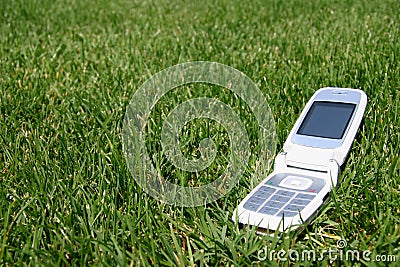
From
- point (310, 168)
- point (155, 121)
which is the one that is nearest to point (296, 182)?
point (310, 168)

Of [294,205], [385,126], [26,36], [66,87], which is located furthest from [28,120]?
[26,36]

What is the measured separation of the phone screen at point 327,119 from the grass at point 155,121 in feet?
0.48

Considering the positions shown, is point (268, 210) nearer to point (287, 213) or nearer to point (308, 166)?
point (287, 213)

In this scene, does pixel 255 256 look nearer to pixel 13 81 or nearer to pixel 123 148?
pixel 123 148

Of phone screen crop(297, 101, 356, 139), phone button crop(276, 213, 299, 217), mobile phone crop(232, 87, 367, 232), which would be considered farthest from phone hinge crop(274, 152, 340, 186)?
phone button crop(276, 213, 299, 217)

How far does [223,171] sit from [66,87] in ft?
3.98

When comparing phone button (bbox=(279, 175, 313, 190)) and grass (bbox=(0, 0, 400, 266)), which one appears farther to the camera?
phone button (bbox=(279, 175, 313, 190))

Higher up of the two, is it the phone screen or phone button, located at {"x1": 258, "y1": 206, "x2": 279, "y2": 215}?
the phone screen

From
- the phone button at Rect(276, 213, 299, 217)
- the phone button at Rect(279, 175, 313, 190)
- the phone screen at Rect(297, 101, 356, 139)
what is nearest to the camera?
the phone button at Rect(276, 213, 299, 217)

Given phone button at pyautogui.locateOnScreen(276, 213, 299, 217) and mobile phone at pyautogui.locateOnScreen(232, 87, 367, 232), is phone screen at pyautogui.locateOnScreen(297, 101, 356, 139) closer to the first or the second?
mobile phone at pyautogui.locateOnScreen(232, 87, 367, 232)

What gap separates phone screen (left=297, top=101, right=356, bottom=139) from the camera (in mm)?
1626

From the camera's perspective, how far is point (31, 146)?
6.30ft

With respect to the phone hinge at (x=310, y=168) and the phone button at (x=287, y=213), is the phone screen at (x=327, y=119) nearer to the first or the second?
the phone hinge at (x=310, y=168)

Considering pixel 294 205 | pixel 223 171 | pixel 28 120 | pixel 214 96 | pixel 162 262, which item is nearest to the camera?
pixel 162 262
